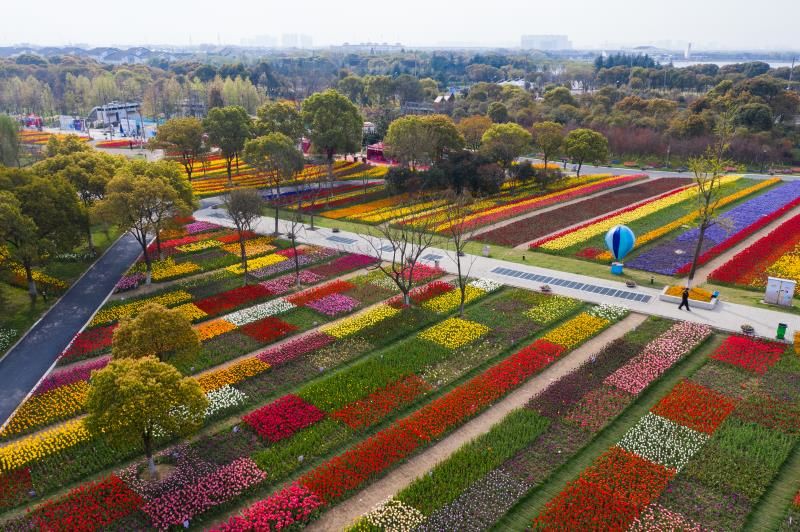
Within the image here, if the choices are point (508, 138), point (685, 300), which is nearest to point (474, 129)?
point (508, 138)

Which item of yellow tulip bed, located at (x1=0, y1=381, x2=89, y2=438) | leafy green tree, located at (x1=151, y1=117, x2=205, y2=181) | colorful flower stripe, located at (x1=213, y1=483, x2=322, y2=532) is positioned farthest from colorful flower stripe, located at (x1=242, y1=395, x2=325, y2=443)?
leafy green tree, located at (x1=151, y1=117, x2=205, y2=181)

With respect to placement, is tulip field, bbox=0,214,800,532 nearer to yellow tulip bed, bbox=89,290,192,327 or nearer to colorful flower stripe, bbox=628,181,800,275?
yellow tulip bed, bbox=89,290,192,327

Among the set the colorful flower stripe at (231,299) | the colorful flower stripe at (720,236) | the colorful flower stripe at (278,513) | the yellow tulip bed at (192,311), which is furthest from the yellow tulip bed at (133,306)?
the colorful flower stripe at (720,236)

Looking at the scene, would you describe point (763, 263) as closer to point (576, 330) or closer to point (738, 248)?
point (738, 248)

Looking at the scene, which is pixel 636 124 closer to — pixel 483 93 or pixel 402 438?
pixel 483 93

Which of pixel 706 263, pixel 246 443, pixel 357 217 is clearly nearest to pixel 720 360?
pixel 706 263

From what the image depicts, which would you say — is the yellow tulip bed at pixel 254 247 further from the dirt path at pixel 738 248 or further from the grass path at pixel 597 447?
the dirt path at pixel 738 248
